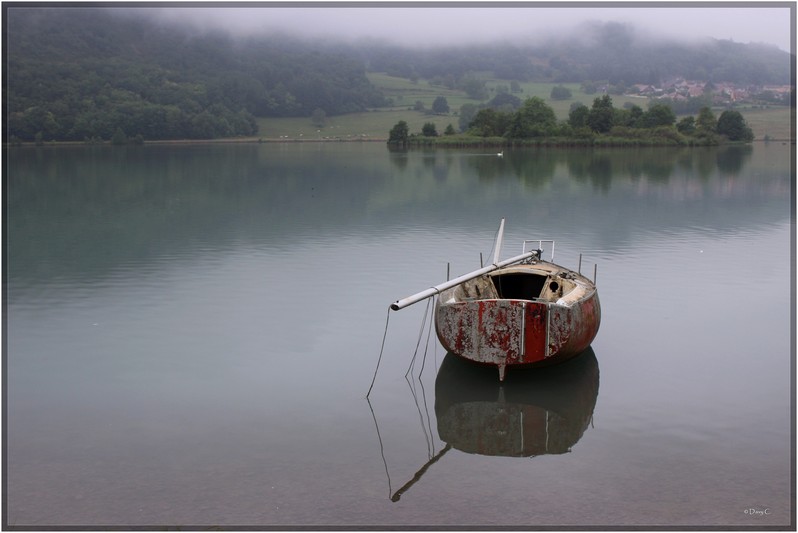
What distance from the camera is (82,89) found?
17425 centimetres

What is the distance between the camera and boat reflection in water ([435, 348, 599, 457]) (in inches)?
543

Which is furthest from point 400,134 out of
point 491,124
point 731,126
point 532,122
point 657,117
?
point 731,126

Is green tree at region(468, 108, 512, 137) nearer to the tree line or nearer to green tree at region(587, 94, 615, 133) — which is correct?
the tree line

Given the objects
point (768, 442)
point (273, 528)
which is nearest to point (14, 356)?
point (273, 528)

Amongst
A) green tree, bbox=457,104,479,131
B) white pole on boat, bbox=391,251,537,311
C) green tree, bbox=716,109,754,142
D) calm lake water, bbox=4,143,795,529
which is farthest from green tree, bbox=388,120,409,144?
white pole on boat, bbox=391,251,537,311

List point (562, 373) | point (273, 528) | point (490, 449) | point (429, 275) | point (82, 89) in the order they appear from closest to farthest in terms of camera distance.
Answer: point (273, 528) → point (490, 449) → point (562, 373) → point (429, 275) → point (82, 89)

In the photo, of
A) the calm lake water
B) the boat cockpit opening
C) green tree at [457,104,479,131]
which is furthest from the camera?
green tree at [457,104,479,131]

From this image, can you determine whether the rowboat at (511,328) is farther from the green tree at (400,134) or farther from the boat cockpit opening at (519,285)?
the green tree at (400,134)

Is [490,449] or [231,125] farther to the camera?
[231,125]

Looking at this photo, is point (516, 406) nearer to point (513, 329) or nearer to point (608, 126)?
point (513, 329)

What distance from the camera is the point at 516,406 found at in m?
15.3

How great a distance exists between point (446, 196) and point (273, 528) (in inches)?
1639

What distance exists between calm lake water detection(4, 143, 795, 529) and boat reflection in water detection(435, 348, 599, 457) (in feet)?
0.16

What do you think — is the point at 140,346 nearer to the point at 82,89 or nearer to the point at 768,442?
A: the point at 768,442
